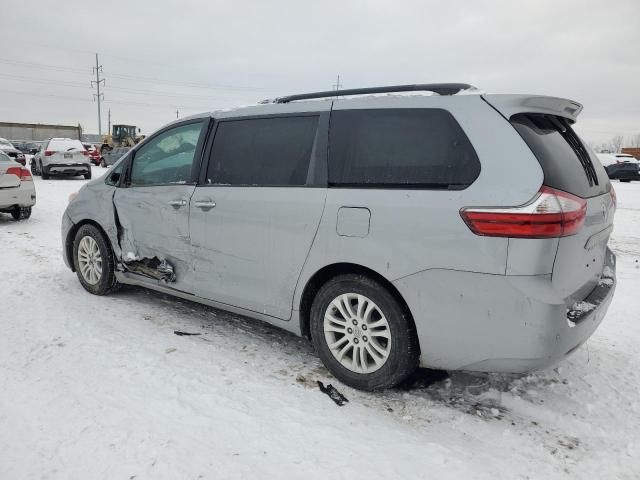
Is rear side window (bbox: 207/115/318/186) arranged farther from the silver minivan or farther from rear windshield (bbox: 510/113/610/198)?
rear windshield (bbox: 510/113/610/198)

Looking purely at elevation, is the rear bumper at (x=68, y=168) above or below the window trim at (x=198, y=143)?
below

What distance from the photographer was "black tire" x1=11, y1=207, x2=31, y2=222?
29.2ft

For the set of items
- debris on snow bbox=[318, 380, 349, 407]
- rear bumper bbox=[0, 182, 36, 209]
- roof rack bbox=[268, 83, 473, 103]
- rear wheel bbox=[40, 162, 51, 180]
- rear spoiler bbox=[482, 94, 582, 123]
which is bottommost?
A: debris on snow bbox=[318, 380, 349, 407]

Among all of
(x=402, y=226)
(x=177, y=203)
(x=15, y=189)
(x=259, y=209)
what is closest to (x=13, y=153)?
(x=15, y=189)

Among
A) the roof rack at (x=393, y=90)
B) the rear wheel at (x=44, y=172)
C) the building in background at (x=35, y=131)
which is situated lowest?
the rear wheel at (x=44, y=172)

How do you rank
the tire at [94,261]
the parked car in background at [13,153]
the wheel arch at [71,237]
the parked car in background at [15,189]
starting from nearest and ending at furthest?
the tire at [94,261] < the wheel arch at [71,237] < the parked car in background at [15,189] < the parked car in background at [13,153]

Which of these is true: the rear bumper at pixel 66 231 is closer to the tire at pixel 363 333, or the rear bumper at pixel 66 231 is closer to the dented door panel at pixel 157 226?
the dented door panel at pixel 157 226

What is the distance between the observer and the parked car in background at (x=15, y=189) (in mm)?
8531

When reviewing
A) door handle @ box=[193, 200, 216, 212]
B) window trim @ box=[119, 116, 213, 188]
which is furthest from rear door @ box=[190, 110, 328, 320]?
window trim @ box=[119, 116, 213, 188]

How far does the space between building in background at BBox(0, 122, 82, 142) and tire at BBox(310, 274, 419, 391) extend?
61074 millimetres

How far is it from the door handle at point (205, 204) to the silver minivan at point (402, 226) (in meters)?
0.01

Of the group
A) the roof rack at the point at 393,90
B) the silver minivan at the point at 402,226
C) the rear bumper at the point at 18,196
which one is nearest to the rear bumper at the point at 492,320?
the silver minivan at the point at 402,226

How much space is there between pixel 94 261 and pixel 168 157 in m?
1.39

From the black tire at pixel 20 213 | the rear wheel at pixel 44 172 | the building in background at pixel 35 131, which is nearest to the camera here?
the black tire at pixel 20 213
